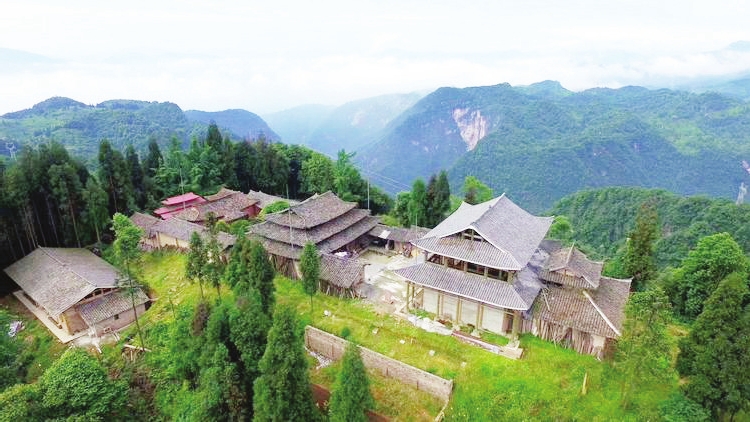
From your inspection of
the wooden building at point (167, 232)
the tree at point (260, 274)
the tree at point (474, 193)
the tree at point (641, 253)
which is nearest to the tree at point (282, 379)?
the tree at point (260, 274)

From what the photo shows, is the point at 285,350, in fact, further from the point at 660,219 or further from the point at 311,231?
the point at 660,219

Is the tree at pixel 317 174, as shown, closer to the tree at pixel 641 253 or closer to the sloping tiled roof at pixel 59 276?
the sloping tiled roof at pixel 59 276

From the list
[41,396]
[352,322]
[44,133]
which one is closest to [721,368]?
[352,322]

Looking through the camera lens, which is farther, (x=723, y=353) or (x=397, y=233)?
(x=397, y=233)

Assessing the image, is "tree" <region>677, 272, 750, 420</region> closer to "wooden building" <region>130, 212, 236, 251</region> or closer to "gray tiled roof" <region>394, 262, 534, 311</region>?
"gray tiled roof" <region>394, 262, 534, 311</region>

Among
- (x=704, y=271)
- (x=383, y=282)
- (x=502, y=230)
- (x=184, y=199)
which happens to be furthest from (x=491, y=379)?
(x=184, y=199)

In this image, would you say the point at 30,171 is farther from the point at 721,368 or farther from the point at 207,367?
the point at 721,368
